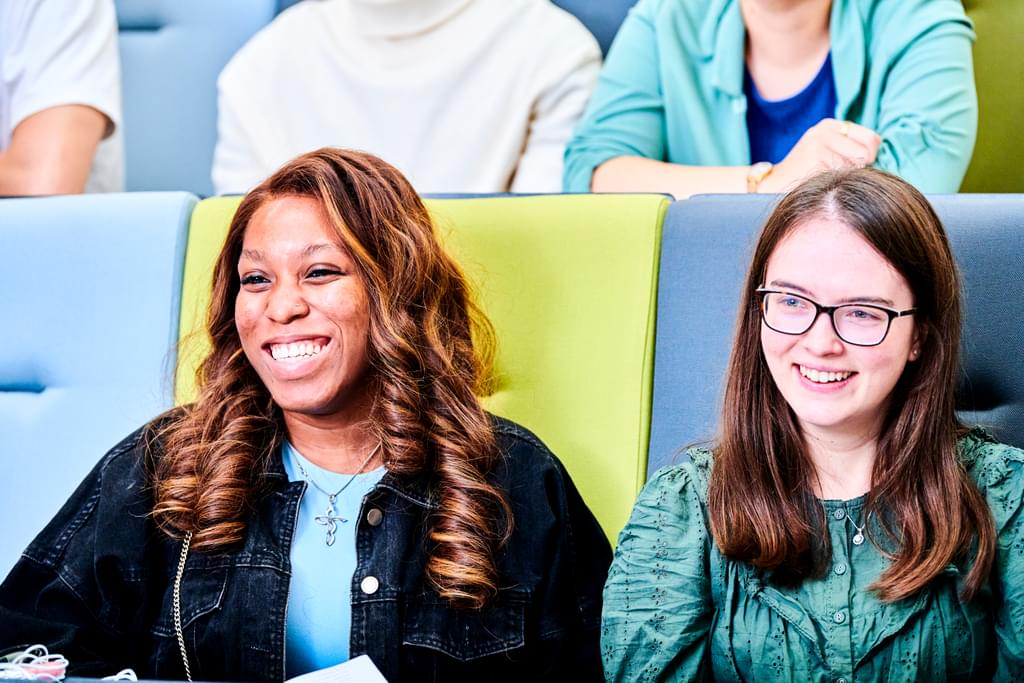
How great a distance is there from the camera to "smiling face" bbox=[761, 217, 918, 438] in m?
1.19

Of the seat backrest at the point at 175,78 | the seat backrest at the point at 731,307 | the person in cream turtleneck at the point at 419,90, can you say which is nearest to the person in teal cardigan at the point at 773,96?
the person in cream turtleneck at the point at 419,90

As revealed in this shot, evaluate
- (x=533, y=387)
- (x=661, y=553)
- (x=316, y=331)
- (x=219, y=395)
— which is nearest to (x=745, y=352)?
(x=661, y=553)

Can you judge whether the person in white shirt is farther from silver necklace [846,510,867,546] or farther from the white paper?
silver necklace [846,510,867,546]

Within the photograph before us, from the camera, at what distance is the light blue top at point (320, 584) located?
134 centimetres

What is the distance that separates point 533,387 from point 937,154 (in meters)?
0.71

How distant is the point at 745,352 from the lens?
1.28 meters

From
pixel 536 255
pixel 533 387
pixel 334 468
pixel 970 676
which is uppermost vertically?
pixel 536 255

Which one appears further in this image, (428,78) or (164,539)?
(428,78)

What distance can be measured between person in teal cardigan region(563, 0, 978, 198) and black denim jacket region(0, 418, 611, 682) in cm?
70

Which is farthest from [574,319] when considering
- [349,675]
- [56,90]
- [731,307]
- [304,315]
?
[56,90]

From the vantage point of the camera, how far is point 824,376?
1193 mm

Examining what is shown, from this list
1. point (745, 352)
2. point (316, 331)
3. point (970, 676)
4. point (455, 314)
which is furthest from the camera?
point (455, 314)

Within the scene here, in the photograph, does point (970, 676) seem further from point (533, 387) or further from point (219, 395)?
point (219, 395)

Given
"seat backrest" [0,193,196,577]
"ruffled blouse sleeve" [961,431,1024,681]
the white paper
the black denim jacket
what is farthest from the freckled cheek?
"ruffled blouse sleeve" [961,431,1024,681]
